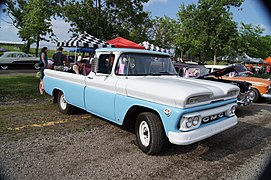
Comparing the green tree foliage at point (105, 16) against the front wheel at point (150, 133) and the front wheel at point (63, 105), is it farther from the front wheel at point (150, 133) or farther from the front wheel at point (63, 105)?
the front wheel at point (150, 133)

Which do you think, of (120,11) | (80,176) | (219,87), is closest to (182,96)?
(219,87)

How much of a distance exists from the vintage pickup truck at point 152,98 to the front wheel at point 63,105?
38 cm

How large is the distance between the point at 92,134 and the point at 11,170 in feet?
5.90

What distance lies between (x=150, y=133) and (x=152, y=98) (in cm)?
58

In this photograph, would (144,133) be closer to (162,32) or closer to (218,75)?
(218,75)

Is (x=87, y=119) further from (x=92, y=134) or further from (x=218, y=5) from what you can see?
(x=218, y=5)

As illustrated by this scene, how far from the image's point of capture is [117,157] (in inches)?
144

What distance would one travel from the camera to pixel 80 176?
3018mm

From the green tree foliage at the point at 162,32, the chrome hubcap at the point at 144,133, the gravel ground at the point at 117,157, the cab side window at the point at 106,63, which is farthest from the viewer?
the green tree foliage at the point at 162,32

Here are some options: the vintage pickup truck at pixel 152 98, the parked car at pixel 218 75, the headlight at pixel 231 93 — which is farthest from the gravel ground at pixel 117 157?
the parked car at pixel 218 75

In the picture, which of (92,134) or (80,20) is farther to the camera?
(80,20)

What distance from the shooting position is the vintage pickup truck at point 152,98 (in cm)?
331

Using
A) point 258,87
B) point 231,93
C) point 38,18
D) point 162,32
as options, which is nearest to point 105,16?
point 38,18

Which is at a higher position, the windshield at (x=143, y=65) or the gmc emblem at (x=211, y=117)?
the windshield at (x=143, y=65)
